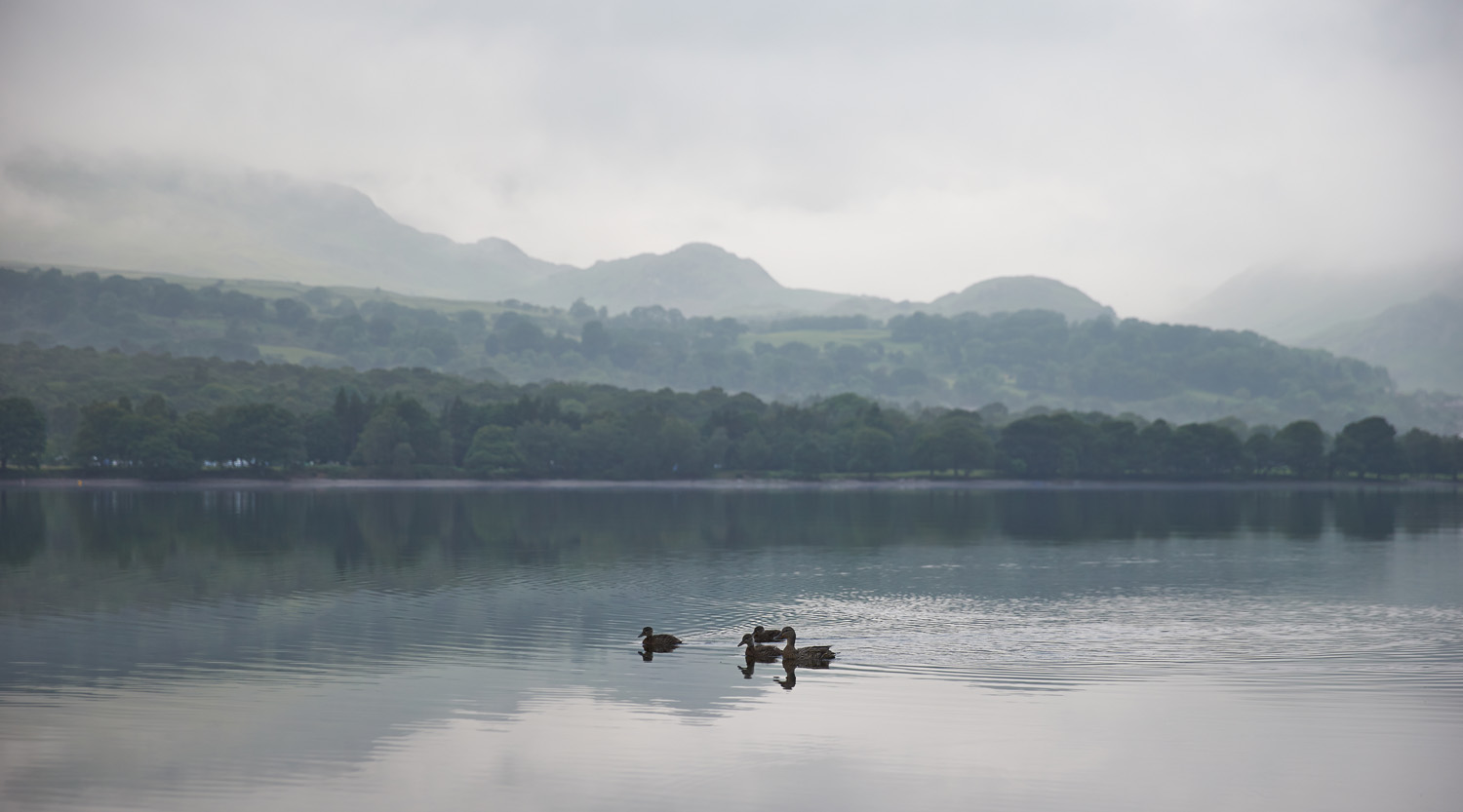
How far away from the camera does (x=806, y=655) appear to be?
131ft

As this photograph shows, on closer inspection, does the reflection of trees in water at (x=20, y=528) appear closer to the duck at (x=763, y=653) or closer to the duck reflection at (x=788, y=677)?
the duck at (x=763, y=653)

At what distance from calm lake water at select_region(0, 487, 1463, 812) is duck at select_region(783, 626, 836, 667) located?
0.69m

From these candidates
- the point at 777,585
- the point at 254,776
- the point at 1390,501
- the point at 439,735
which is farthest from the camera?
the point at 1390,501

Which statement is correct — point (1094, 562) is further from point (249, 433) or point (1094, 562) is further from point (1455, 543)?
point (249, 433)

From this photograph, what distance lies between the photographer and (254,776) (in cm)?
2759

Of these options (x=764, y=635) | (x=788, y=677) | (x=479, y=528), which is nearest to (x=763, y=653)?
(x=764, y=635)

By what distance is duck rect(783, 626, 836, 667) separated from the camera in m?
39.6

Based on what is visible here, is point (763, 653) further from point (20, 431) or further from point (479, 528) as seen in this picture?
point (20, 431)

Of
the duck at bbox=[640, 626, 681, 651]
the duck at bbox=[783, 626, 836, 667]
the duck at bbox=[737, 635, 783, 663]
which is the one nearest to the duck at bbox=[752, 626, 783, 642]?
the duck at bbox=[737, 635, 783, 663]

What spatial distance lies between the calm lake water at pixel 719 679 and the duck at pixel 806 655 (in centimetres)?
69

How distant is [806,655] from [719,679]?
312 cm

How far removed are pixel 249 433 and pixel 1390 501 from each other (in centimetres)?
16926

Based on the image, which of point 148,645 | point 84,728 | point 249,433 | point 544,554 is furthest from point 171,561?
point 249,433

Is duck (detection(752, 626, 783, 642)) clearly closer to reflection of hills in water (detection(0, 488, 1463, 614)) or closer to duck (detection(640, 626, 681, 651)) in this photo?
duck (detection(640, 626, 681, 651))
